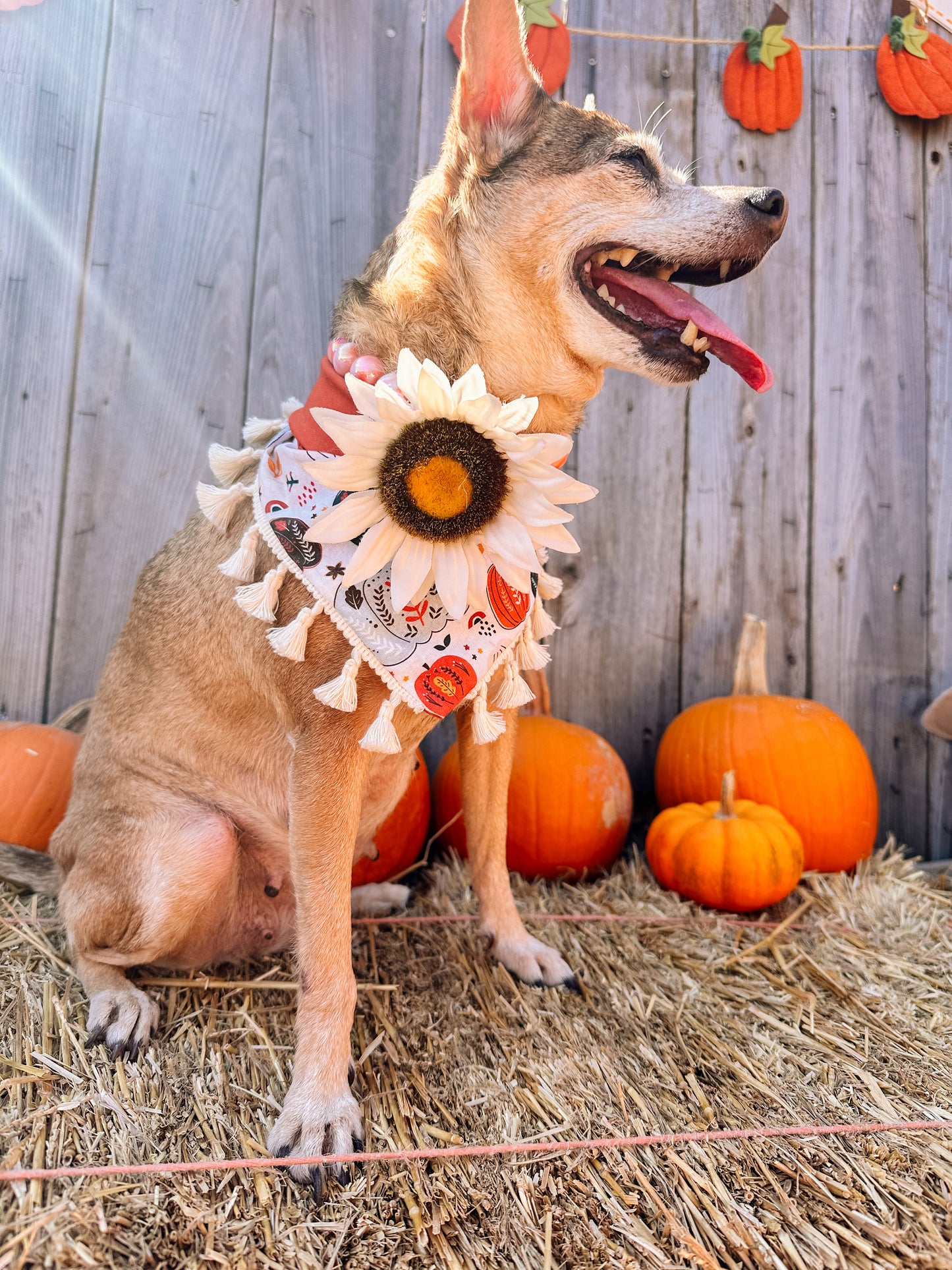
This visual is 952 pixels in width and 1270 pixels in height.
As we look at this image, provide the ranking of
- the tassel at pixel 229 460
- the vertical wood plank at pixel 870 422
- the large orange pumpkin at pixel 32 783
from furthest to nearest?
the vertical wood plank at pixel 870 422 < the large orange pumpkin at pixel 32 783 < the tassel at pixel 229 460

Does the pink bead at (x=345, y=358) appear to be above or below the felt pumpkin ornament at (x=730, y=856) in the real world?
above

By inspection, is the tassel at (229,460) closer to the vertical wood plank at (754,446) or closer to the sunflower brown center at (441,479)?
the sunflower brown center at (441,479)

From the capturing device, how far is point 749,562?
3307 millimetres

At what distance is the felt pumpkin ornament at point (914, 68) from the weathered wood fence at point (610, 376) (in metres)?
0.07

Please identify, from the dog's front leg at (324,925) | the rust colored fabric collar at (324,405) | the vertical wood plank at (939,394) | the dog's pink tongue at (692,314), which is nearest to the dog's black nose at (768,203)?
the dog's pink tongue at (692,314)

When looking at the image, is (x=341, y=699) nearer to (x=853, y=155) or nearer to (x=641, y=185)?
(x=641, y=185)

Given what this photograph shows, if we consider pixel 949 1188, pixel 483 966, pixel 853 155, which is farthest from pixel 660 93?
pixel 949 1188

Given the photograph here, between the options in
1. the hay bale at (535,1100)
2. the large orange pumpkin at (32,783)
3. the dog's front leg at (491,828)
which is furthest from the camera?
the large orange pumpkin at (32,783)

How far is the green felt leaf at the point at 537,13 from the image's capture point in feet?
9.46

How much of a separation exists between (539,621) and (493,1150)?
1.07m

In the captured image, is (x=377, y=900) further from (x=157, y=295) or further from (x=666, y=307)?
(x=157, y=295)

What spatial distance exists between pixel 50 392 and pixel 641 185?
6.98 feet

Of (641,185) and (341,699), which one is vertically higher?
(641,185)

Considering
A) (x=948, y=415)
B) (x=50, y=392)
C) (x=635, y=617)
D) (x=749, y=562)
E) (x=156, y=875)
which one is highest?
(x=948, y=415)
